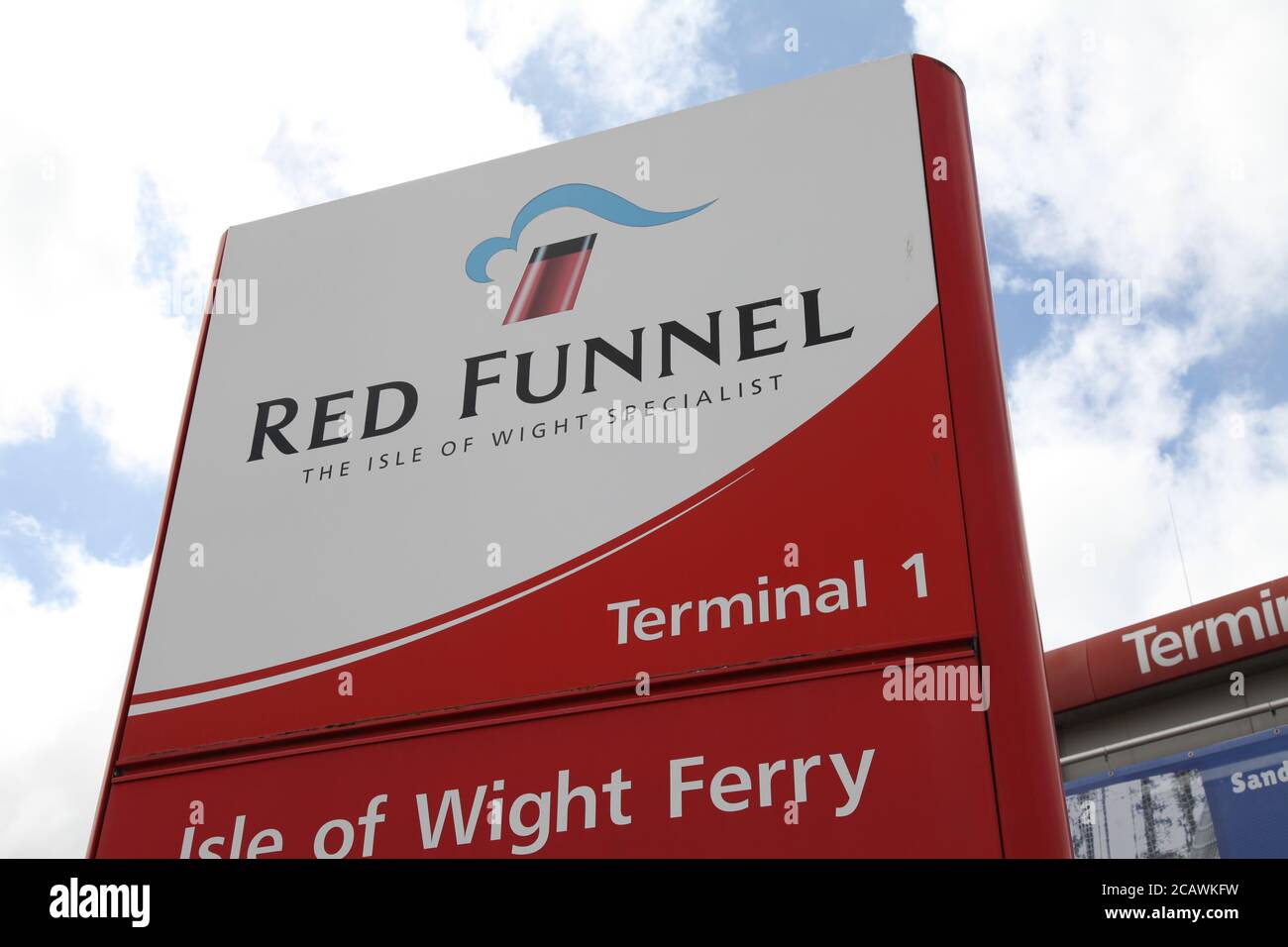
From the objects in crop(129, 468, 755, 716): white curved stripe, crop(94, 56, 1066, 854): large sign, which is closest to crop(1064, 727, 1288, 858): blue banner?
crop(94, 56, 1066, 854): large sign

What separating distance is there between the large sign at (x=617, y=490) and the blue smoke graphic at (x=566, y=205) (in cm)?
1

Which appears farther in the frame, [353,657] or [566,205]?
[566,205]

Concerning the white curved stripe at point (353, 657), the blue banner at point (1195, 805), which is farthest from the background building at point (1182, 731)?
the white curved stripe at point (353, 657)

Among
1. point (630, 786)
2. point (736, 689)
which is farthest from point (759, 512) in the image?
point (630, 786)

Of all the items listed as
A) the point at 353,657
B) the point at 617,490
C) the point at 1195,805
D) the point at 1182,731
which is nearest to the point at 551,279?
the point at 617,490

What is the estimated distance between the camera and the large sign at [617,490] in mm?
2896

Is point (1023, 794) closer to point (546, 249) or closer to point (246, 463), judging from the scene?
point (546, 249)

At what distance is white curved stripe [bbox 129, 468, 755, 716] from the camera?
3.29 meters

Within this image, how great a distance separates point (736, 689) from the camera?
293 centimetres

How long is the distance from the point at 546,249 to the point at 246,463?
1210 mm

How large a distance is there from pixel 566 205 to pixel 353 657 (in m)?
1.67

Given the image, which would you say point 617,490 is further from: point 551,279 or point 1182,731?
point 1182,731

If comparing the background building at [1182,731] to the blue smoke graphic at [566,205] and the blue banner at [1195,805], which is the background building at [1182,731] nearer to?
the blue banner at [1195,805]

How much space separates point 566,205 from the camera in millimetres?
4055
